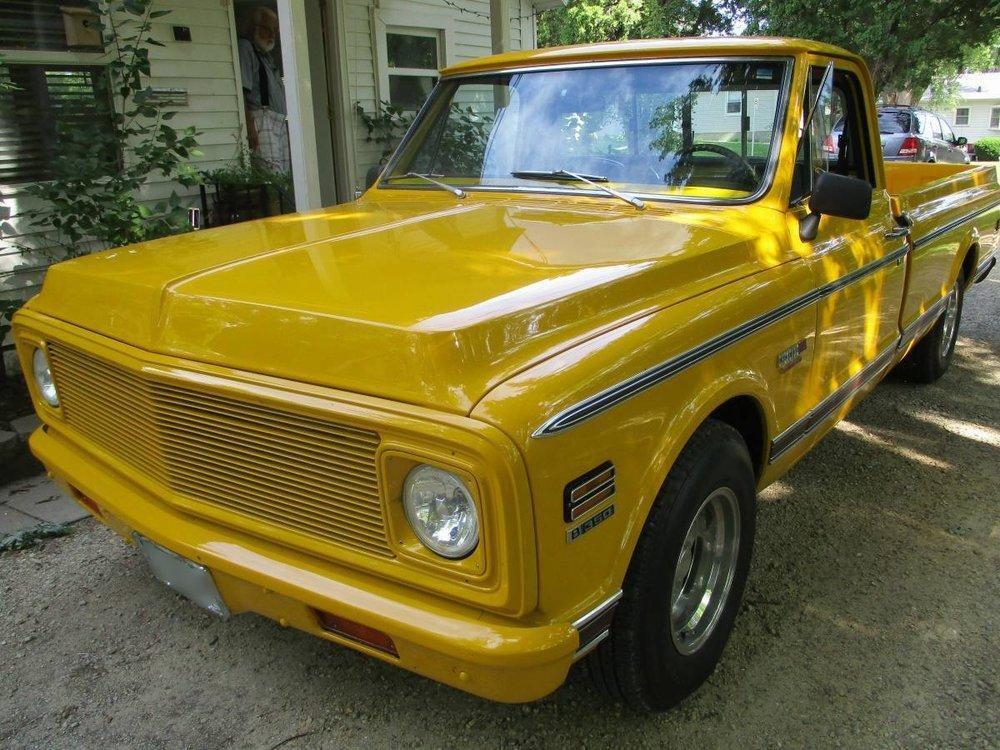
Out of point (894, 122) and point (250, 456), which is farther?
point (894, 122)

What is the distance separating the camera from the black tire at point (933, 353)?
504 centimetres

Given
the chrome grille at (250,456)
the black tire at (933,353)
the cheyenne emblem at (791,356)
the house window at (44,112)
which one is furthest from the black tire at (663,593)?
the house window at (44,112)

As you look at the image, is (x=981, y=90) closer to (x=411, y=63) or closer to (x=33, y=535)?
(x=411, y=63)

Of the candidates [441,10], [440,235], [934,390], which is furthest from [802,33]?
[440,235]

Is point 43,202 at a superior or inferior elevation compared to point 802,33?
inferior

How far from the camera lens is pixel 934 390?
5.20 m

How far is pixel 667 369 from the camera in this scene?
2.02 metres

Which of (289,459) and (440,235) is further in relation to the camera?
(440,235)

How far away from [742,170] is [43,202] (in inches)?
191

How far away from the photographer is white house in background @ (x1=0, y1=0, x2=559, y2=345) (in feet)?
18.3

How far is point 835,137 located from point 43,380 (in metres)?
3.15

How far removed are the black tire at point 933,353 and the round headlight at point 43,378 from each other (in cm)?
464

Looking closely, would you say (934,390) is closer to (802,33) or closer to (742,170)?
(742,170)

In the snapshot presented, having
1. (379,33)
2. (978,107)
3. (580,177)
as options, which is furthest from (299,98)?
(978,107)
